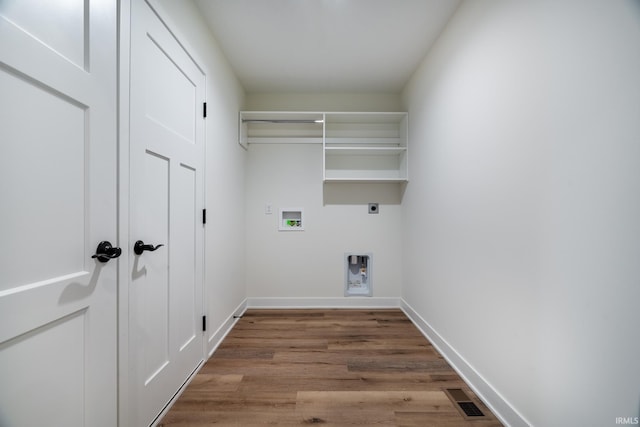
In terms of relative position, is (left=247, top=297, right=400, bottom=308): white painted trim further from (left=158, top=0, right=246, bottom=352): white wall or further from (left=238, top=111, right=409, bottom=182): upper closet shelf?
(left=238, top=111, right=409, bottom=182): upper closet shelf

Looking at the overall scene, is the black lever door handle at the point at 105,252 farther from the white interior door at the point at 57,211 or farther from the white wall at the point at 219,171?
the white wall at the point at 219,171

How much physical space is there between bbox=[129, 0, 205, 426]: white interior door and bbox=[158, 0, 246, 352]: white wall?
15 cm

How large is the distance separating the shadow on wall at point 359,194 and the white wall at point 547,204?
1.16 meters

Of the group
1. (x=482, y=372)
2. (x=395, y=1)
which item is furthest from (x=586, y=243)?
(x=395, y=1)

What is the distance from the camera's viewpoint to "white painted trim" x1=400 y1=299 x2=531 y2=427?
4.49 ft

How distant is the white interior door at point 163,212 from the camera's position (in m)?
1.25

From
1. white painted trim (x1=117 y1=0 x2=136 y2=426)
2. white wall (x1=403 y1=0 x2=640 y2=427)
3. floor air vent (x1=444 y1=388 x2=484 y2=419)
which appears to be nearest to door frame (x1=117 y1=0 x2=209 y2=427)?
white painted trim (x1=117 y1=0 x2=136 y2=426)

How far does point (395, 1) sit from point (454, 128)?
96 centimetres

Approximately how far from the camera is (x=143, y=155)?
1.28 m

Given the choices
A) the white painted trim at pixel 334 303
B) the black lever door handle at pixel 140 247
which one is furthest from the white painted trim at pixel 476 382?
the black lever door handle at pixel 140 247

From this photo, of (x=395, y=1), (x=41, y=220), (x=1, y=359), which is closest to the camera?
(x=1, y=359)

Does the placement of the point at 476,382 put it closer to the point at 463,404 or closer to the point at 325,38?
the point at 463,404

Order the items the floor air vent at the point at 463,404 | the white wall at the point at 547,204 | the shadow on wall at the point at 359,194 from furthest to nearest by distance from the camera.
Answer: the shadow on wall at the point at 359,194 < the floor air vent at the point at 463,404 < the white wall at the point at 547,204

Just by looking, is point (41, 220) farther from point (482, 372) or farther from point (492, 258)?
point (482, 372)
